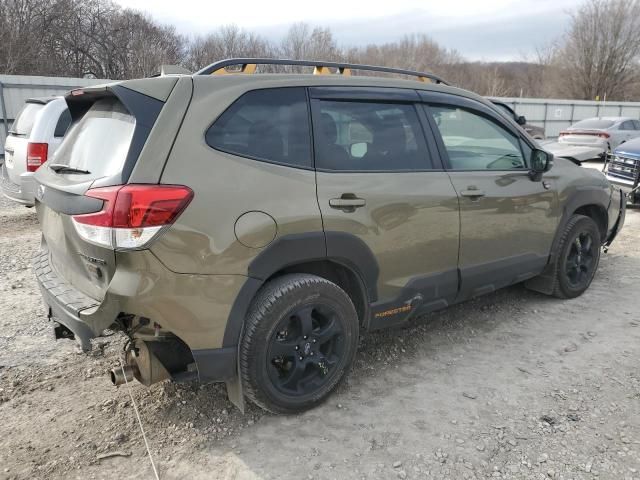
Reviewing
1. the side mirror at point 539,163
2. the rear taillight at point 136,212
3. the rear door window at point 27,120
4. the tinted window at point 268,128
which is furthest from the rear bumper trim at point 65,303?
the rear door window at point 27,120

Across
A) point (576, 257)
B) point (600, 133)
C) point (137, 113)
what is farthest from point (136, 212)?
point (600, 133)

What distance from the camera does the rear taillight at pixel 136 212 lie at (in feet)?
7.58

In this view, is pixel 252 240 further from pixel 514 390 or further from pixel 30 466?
pixel 514 390

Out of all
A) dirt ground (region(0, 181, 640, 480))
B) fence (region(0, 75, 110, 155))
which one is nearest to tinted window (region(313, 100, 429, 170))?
dirt ground (region(0, 181, 640, 480))

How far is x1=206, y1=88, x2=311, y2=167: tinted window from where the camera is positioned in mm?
2617

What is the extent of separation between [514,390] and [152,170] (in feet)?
8.18

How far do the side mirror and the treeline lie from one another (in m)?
25.2

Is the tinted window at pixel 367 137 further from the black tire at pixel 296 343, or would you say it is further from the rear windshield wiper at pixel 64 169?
the rear windshield wiper at pixel 64 169

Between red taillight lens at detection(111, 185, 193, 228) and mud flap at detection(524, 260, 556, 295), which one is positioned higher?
red taillight lens at detection(111, 185, 193, 228)

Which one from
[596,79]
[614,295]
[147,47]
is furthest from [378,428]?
[596,79]

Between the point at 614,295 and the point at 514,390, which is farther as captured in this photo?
the point at 614,295

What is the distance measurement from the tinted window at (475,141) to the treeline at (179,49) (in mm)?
24998

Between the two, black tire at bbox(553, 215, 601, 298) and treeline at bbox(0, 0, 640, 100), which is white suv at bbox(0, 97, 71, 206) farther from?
treeline at bbox(0, 0, 640, 100)

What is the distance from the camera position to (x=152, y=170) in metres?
2.37
